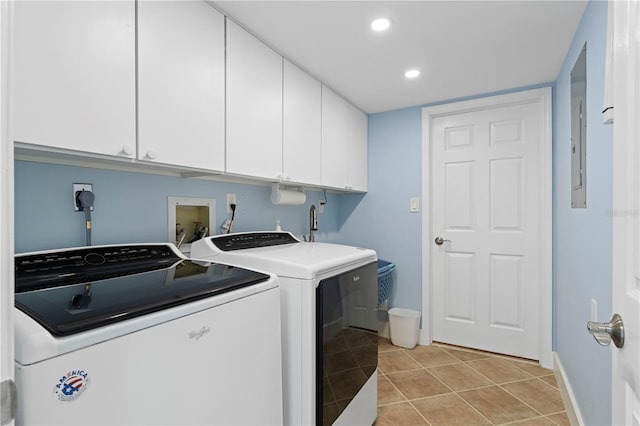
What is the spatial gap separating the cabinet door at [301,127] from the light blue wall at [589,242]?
150 cm

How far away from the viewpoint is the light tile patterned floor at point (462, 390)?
6.16ft

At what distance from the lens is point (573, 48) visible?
5.95ft

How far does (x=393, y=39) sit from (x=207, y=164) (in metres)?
1.25

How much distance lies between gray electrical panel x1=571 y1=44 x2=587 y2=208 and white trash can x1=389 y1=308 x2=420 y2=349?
151 cm

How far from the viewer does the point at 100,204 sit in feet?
4.48

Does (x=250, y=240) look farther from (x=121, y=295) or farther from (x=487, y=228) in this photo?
(x=487, y=228)

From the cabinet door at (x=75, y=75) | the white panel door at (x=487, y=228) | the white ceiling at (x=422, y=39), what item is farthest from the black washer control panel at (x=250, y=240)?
the white panel door at (x=487, y=228)

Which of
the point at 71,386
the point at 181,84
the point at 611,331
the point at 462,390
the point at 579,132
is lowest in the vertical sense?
the point at 462,390

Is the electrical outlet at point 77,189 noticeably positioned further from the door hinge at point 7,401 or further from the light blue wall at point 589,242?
the light blue wall at point 589,242

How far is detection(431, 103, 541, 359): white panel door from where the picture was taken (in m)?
2.57

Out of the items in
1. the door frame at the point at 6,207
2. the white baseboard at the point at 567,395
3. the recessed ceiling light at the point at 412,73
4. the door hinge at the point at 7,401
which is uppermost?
the recessed ceiling light at the point at 412,73

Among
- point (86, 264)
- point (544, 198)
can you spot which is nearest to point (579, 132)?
point (544, 198)

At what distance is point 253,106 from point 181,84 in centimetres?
44

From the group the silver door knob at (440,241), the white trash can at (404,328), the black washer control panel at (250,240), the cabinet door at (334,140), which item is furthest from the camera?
the silver door knob at (440,241)
